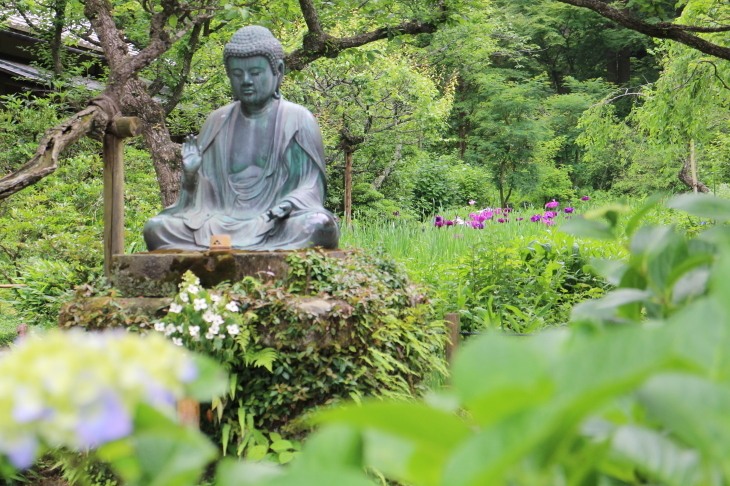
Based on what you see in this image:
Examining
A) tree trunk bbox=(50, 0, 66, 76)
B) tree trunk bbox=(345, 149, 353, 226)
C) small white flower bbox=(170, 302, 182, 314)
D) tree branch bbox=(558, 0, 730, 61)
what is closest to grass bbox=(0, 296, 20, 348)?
small white flower bbox=(170, 302, 182, 314)

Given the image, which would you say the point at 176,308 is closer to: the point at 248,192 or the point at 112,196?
the point at 112,196

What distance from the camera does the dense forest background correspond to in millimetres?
6457

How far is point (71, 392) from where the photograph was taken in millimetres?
305

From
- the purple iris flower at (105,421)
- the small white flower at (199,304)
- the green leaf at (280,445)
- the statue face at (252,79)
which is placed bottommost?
the green leaf at (280,445)

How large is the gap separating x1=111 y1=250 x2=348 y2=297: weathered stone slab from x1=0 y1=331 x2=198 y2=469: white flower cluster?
12.1 feet

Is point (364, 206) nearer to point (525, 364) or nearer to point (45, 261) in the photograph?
point (45, 261)

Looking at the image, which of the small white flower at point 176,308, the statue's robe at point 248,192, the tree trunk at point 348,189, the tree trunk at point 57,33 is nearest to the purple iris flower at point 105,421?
the small white flower at point 176,308

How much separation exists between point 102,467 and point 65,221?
16.1 ft

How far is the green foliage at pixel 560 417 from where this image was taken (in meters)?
0.28

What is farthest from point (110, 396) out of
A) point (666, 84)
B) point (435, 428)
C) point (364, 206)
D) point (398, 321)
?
point (364, 206)

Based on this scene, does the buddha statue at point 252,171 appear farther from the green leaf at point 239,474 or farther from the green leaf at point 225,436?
the green leaf at point 239,474

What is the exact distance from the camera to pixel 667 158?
13.0 meters

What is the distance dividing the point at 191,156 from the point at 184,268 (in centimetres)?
111

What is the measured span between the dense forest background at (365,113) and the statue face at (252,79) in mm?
360
